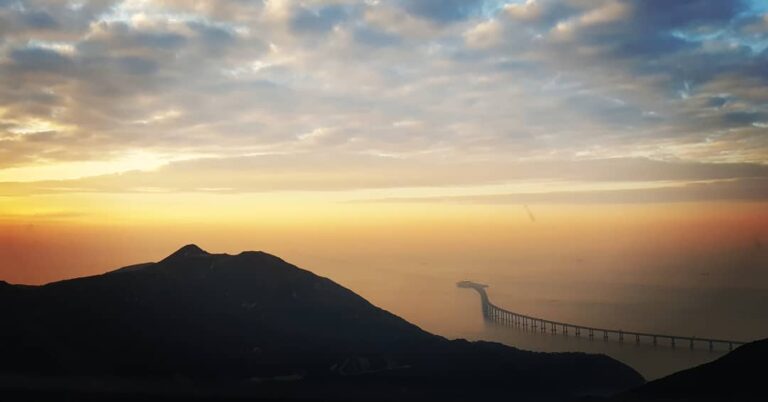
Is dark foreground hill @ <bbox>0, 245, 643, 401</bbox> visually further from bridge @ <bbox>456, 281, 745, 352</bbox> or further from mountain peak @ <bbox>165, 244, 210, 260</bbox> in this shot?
bridge @ <bbox>456, 281, 745, 352</bbox>

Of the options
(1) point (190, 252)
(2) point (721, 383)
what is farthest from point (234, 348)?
(2) point (721, 383)

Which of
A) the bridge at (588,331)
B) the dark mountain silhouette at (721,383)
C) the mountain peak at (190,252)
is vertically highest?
the mountain peak at (190,252)

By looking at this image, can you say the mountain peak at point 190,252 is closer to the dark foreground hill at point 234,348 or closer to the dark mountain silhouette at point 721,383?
the dark foreground hill at point 234,348

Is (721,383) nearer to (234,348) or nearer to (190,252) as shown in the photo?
(234,348)

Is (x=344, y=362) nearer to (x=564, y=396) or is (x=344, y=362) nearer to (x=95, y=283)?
(x=564, y=396)

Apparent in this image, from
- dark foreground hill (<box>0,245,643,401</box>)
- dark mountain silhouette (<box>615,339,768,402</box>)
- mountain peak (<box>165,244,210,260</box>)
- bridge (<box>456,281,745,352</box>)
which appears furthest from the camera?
bridge (<box>456,281,745,352</box>)

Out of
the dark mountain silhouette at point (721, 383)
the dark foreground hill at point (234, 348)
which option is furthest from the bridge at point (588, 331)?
the dark mountain silhouette at point (721, 383)

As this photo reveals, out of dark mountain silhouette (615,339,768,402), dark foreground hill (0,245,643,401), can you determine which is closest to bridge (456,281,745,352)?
dark foreground hill (0,245,643,401)
